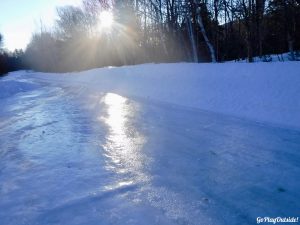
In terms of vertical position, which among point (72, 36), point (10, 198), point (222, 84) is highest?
point (72, 36)

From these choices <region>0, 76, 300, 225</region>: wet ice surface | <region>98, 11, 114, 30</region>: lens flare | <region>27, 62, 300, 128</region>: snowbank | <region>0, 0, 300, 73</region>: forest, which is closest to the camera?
<region>0, 76, 300, 225</region>: wet ice surface

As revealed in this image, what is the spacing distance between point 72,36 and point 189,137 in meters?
33.9

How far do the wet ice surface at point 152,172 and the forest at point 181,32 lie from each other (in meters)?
8.55

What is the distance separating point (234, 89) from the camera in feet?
26.6

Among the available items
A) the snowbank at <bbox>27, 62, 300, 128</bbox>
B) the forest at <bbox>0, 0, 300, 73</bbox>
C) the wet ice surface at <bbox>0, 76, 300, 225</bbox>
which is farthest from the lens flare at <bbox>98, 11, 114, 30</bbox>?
the wet ice surface at <bbox>0, 76, 300, 225</bbox>

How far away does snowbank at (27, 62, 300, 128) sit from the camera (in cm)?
654

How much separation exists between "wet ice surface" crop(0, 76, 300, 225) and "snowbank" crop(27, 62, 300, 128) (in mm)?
680

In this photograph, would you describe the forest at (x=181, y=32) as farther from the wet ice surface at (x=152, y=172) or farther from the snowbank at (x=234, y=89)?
the wet ice surface at (x=152, y=172)

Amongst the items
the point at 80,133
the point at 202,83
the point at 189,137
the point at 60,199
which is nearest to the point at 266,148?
the point at 189,137

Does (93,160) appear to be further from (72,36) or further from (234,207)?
(72,36)

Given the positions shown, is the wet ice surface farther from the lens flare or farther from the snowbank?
the lens flare

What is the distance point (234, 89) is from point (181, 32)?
483 inches

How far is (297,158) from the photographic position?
13.6 feet

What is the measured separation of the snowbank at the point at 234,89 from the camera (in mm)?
6535
